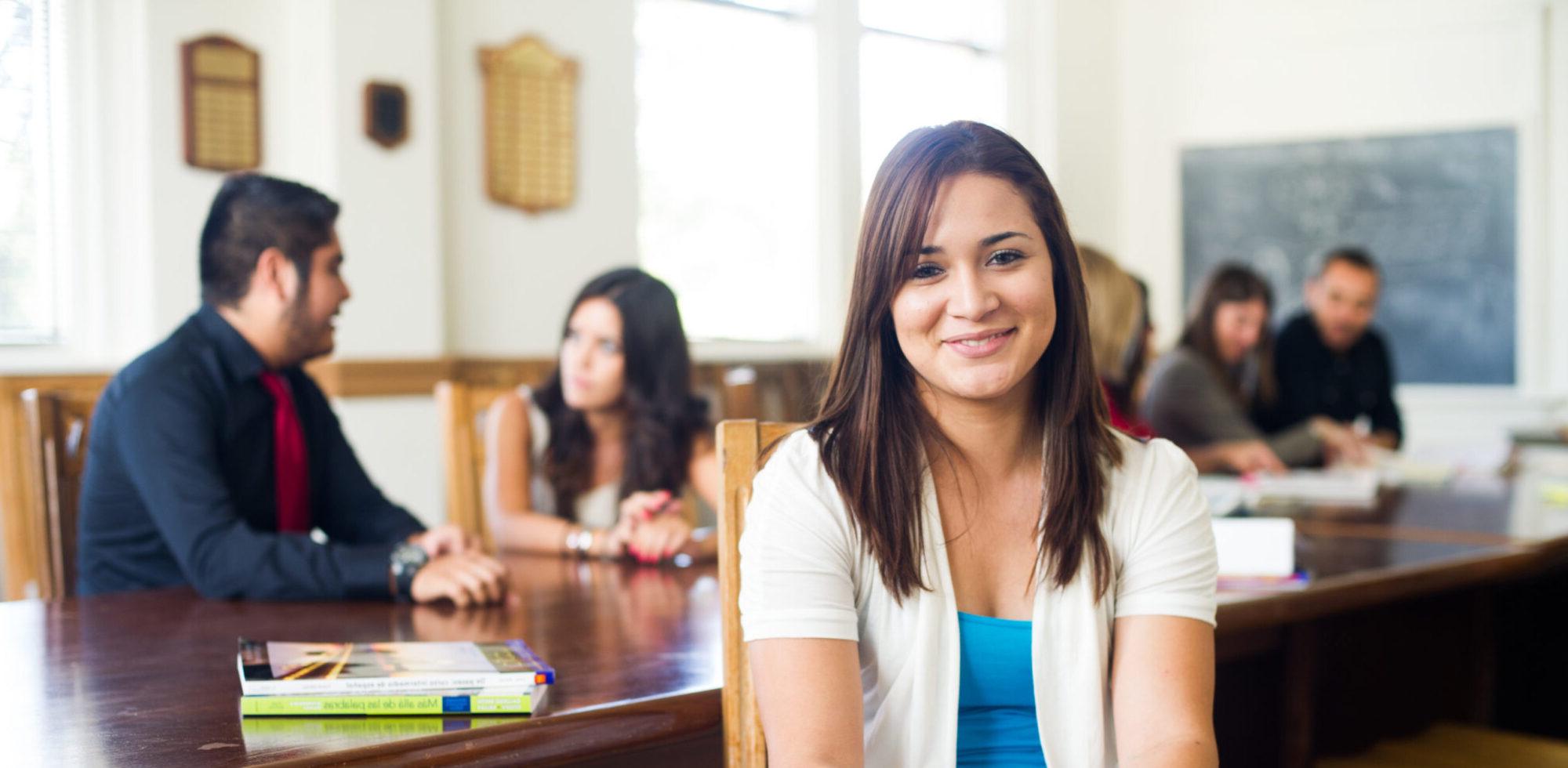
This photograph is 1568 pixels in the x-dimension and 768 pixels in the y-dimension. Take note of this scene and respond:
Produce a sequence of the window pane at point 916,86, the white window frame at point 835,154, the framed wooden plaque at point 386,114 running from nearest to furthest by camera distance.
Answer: the framed wooden plaque at point 386,114, the white window frame at point 835,154, the window pane at point 916,86

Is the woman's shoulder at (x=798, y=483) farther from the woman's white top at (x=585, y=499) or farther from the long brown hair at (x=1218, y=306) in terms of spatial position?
the long brown hair at (x=1218, y=306)

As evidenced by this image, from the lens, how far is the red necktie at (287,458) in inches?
80.7

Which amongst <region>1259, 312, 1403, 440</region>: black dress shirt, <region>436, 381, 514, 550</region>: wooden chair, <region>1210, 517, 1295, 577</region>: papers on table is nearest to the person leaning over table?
<region>1210, 517, 1295, 577</region>: papers on table

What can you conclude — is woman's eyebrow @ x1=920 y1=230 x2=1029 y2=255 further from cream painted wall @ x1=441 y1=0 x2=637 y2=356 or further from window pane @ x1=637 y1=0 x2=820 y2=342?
window pane @ x1=637 y1=0 x2=820 y2=342

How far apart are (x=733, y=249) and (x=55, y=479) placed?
3.80 metres

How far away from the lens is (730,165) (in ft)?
Result: 18.5

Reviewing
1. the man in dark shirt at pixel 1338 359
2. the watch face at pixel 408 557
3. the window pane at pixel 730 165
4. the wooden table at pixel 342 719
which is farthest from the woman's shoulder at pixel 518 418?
the man in dark shirt at pixel 1338 359

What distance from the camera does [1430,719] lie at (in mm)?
2326

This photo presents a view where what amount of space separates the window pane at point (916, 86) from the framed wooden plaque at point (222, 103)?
2579mm

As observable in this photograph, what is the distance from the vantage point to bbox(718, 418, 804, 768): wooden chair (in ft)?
4.10

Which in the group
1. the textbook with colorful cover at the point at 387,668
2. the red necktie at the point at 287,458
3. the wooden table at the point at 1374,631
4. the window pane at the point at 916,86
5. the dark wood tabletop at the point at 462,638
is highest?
the window pane at the point at 916,86

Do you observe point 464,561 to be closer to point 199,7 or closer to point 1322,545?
point 1322,545

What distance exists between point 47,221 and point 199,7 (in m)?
0.77

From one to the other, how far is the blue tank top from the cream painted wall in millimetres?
3625
